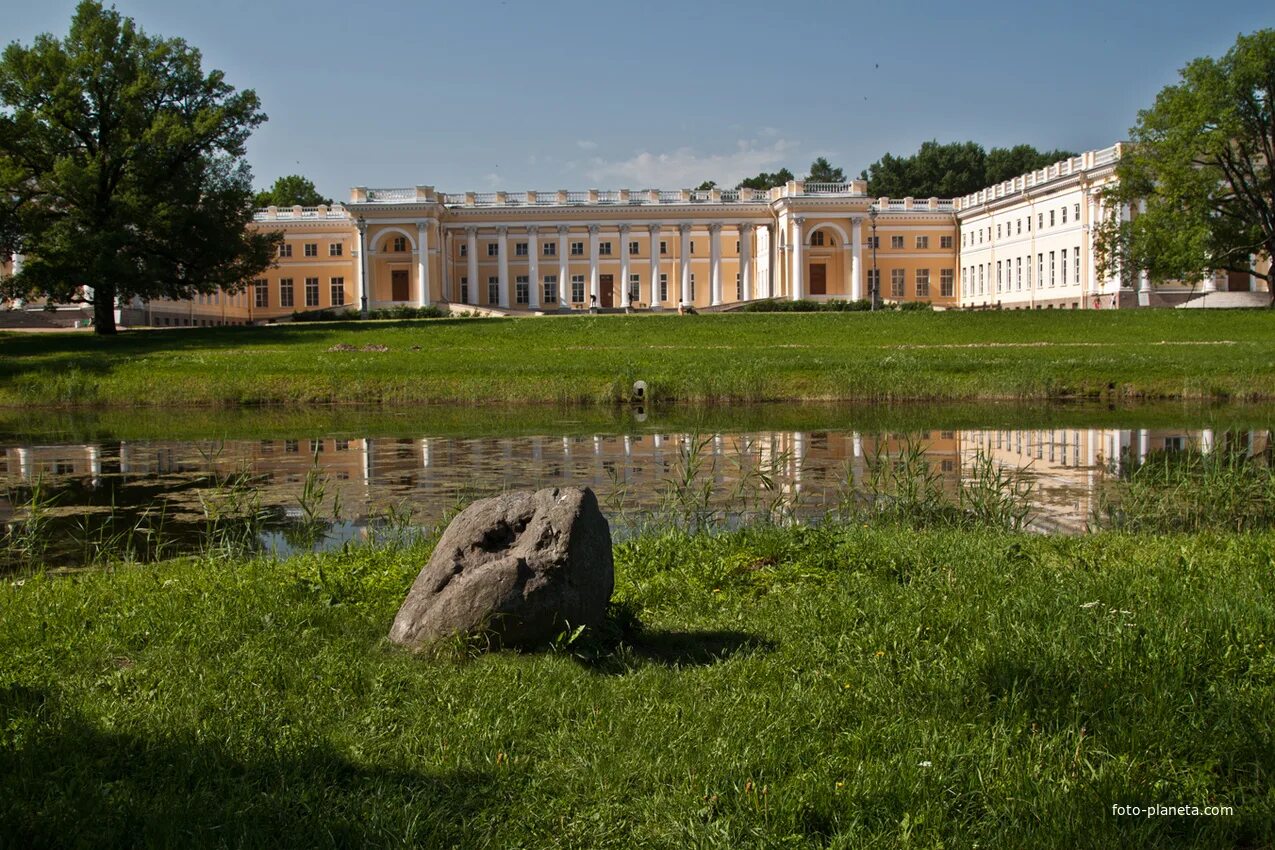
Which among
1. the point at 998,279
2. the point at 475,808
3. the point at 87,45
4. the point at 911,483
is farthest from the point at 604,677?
the point at 998,279

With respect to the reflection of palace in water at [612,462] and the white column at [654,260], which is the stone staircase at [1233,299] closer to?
the white column at [654,260]

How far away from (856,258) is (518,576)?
76239 millimetres

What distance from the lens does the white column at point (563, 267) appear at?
82.5 metres

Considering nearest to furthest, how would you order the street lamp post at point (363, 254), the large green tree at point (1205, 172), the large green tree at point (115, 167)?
the large green tree at point (115, 167) → the large green tree at point (1205, 172) → the street lamp post at point (363, 254)

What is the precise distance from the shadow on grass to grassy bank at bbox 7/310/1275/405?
66.7 ft

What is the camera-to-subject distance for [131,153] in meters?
38.8

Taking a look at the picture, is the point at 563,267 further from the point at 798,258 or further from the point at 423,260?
the point at 798,258

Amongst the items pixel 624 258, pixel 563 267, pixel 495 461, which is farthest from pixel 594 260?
pixel 495 461

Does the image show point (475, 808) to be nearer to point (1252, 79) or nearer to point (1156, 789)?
Result: point (1156, 789)

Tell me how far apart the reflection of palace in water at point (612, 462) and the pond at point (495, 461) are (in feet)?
0.16

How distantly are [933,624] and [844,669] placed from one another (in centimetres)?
83

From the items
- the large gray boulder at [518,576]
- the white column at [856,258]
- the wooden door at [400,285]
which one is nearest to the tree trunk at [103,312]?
the large gray boulder at [518,576]

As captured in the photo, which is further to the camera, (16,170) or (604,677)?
(16,170)

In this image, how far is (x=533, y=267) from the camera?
82562 millimetres
